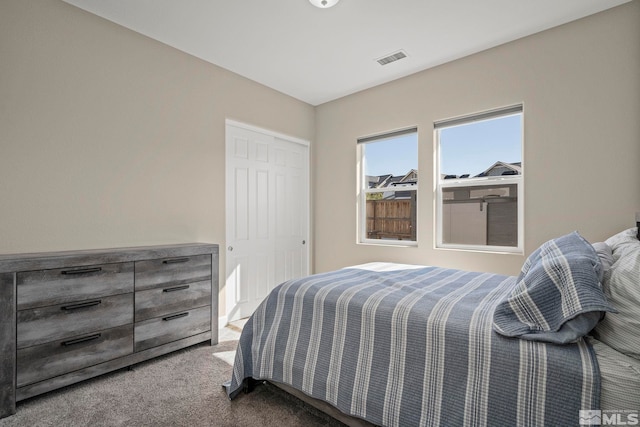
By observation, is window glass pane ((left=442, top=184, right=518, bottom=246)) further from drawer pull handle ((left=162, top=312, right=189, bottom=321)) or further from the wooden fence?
drawer pull handle ((left=162, top=312, right=189, bottom=321))

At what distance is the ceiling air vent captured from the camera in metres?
3.05

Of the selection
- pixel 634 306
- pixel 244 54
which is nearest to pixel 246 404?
pixel 634 306

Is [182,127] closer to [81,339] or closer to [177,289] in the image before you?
[177,289]

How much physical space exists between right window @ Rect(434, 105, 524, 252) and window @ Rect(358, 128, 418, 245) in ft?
1.11

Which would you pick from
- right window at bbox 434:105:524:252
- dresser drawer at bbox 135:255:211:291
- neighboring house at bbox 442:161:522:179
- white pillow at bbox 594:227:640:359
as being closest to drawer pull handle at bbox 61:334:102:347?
dresser drawer at bbox 135:255:211:291

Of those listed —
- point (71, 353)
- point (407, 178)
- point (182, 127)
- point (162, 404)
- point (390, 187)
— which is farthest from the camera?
point (390, 187)

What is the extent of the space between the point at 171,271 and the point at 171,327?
45 cm

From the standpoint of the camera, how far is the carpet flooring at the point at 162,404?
172cm

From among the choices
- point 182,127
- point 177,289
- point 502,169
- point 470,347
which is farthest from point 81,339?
point 502,169

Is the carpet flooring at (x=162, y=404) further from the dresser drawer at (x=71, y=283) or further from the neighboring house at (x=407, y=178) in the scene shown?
the neighboring house at (x=407, y=178)

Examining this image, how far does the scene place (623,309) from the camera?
111 cm

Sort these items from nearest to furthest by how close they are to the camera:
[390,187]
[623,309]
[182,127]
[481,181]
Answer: [623,309], [182,127], [481,181], [390,187]

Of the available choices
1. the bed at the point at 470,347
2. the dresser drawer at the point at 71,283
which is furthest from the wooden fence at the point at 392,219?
the dresser drawer at the point at 71,283

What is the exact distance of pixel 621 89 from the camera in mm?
2355
